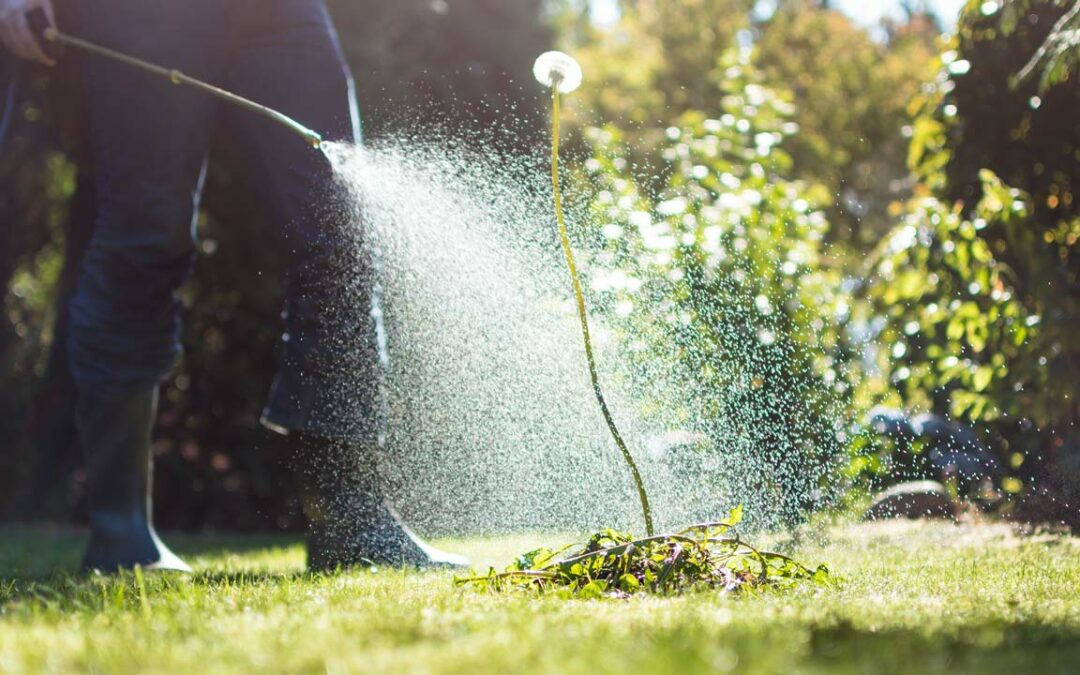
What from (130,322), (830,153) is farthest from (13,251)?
(830,153)

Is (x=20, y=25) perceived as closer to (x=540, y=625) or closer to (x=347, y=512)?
(x=347, y=512)

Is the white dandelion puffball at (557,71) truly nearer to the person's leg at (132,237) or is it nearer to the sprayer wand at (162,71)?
the sprayer wand at (162,71)

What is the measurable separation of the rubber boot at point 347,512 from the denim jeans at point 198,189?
8 centimetres

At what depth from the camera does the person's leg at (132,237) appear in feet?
9.00

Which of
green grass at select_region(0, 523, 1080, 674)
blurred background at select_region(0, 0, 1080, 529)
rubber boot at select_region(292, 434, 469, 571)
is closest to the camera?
green grass at select_region(0, 523, 1080, 674)

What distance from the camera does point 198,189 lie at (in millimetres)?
2854

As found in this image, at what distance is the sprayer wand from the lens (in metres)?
2.58

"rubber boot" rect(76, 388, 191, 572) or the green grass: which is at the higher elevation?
"rubber boot" rect(76, 388, 191, 572)

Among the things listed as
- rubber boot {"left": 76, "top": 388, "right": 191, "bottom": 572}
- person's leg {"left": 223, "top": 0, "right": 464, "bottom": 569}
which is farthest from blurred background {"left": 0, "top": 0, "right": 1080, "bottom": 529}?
rubber boot {"left": 76, "top": 388, "right": 191, "bottom": 572}

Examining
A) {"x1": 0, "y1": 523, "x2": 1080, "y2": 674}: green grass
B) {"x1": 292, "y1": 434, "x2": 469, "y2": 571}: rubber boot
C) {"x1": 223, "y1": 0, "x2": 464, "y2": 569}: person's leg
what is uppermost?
{"x1": 223, "y1": 0, "x2": 464, "y2": 569}: person's leg

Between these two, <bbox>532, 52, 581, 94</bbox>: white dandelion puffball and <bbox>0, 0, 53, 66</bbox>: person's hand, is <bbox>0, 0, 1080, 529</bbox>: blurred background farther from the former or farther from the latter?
<bbox>532, 52, 581, 94</bbox>: white dandelion puffball

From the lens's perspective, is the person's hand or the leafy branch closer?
the leafy branch

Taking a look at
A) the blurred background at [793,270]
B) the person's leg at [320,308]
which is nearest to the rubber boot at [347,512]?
the person's leg at [320,308]

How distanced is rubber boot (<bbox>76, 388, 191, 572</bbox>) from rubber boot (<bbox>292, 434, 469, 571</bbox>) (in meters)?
0.42
